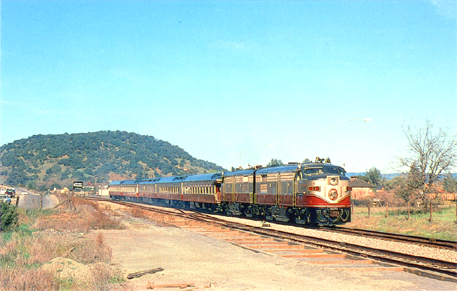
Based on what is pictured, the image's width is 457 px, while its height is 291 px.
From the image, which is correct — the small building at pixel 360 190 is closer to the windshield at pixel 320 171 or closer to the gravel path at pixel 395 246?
the windshield at pixel 320 171

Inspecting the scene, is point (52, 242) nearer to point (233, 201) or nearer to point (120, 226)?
point (120, 226)

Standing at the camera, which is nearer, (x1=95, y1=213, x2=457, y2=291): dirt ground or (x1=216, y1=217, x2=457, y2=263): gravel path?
(x1=95, y1=213, x2=457, y2=291): dirt ground

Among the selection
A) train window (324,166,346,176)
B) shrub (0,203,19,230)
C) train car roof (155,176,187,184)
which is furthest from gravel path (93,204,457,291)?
train car roof (155,176,187,184)

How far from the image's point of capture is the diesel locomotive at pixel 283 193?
2626 cm

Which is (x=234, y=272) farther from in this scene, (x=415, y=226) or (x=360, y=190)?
(x=360, y=190)

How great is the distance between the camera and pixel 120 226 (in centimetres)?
2705

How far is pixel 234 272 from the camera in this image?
13.4 metres

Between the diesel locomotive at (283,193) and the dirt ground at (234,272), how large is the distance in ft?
28.7

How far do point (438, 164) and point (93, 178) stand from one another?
494 ft

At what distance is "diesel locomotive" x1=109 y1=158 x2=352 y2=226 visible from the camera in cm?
2626

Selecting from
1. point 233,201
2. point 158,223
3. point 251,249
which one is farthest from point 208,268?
point 233,201

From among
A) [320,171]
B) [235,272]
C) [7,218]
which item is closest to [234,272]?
[235,272]

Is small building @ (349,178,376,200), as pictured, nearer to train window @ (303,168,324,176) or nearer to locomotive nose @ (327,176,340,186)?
train window @ (303,168,324,176)

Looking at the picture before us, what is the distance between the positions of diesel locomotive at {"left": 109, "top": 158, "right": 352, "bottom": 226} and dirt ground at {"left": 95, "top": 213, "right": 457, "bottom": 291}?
28.7 ft
